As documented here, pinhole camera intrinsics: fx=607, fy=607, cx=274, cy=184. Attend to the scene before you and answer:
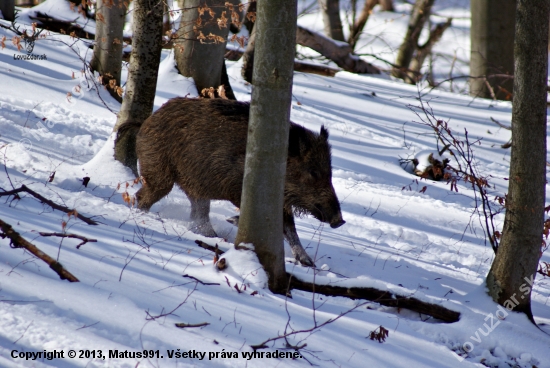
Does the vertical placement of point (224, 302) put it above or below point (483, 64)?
below

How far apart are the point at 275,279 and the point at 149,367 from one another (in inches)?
62.7

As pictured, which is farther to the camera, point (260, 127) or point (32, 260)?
point (260, 127)

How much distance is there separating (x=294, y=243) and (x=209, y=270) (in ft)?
4.81

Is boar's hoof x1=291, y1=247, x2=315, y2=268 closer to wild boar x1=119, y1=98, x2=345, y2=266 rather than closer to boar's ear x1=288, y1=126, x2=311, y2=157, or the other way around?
wild boar x1=119, y1=98, x2=345, y2=266

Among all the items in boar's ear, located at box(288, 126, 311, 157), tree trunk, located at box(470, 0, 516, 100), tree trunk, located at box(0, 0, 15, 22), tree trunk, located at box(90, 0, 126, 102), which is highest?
tree trunk, located at box(470, 0, 516, 100)

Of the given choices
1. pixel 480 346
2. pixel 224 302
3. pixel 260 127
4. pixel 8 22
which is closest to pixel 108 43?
pixel 8 22

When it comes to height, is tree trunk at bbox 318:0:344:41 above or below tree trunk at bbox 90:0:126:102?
above

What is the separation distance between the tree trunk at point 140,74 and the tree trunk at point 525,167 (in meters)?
3.87

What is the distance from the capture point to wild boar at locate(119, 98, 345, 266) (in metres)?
5.92

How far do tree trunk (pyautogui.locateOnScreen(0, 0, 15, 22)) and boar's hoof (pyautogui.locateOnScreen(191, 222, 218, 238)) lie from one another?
24.9 ft

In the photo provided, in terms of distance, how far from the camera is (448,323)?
445 cm

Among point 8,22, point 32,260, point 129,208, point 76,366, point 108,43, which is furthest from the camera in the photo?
point 8,22

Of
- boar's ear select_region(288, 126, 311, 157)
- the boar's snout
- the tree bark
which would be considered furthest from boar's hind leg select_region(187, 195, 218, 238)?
the tree bark

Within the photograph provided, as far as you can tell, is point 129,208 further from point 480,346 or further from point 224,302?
point 480,346
